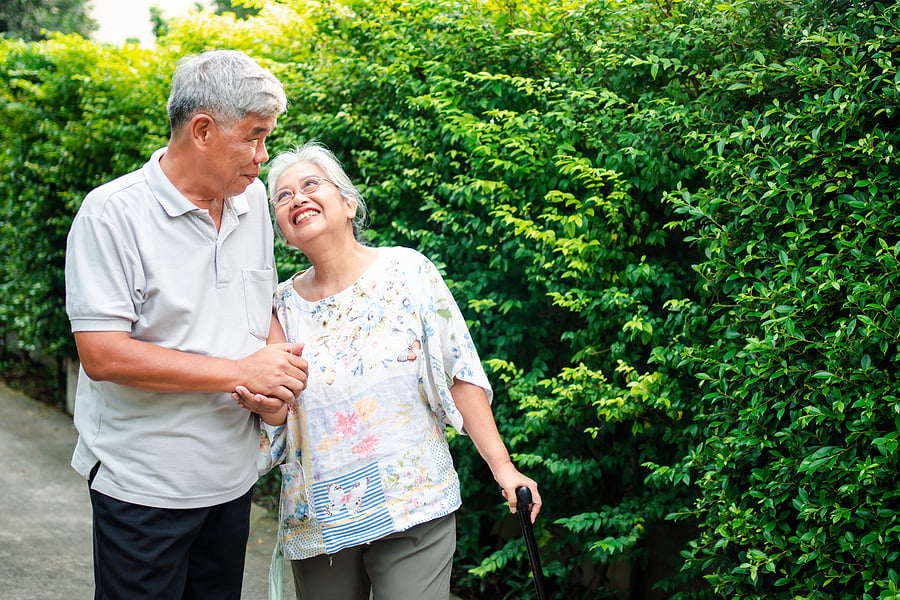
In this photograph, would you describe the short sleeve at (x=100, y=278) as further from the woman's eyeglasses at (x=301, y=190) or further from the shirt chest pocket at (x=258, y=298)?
the woman's eyeglasses at (x=301, y=190)

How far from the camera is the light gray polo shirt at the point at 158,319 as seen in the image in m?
1.88

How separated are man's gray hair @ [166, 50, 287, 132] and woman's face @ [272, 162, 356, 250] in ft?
1.21

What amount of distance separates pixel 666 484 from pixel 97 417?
6.79ft

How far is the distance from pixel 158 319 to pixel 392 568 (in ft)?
3.08

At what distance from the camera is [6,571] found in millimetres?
4098

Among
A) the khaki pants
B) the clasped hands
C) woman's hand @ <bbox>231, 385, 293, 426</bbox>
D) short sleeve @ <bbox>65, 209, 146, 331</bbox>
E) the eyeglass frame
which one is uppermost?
the eyeglass frame

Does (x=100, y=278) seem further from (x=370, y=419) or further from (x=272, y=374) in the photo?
(x=370, y=419)

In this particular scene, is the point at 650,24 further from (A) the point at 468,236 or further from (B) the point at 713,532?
(B) the point at 713,532

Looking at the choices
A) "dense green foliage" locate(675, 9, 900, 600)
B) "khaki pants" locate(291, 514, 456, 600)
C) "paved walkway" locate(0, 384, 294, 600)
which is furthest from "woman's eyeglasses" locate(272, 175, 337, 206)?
"paved walkway" locate(0, 384, 294, 600)

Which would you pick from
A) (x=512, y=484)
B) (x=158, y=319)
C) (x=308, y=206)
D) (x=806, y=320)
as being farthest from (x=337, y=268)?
(x=806, y=320)

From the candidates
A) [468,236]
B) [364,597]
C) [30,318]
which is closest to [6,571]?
[364,597]

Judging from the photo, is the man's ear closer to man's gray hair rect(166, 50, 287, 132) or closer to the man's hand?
man's gray hair rect(166, 50, 287, 132)

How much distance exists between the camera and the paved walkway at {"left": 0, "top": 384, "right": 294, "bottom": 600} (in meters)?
4.04

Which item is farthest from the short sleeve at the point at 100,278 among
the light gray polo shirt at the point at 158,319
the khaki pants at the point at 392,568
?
the khaki pants at the point at 392,568
